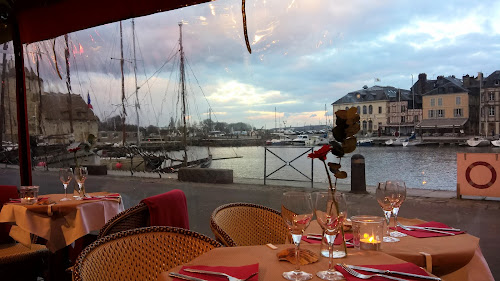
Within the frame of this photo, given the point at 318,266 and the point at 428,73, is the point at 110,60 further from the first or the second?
the point at 318,266

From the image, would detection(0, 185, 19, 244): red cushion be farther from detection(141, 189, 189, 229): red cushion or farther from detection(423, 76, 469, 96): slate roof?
detection(423, 76, 469, 96): slate roof

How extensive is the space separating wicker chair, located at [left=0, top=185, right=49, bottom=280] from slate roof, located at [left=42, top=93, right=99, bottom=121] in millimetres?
2603

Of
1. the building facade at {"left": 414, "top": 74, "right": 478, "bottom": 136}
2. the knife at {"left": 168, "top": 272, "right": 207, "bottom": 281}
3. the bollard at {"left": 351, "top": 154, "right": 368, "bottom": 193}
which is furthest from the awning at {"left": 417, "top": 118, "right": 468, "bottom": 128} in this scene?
the knife at {"left": 168, "top": 272, "right": 207, "bottom": 281}

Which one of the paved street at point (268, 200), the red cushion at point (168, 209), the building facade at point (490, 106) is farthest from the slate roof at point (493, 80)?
the red cushion at point (168, 209)

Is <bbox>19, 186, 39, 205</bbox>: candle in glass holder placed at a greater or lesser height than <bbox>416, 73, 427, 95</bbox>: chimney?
lesser

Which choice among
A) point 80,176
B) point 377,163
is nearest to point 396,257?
point 80,176

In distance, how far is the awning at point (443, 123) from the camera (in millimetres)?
2916

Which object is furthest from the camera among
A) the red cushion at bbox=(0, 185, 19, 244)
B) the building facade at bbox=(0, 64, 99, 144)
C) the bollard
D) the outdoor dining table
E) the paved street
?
the building facade at bbox=(0, 64, 99, 144)

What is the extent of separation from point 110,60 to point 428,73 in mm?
3642

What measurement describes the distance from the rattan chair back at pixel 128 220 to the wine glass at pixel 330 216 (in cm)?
109

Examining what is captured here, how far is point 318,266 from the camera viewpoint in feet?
3.31

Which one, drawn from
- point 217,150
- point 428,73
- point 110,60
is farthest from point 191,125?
point 428,73

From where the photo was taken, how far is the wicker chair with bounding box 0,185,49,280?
7.65 ft

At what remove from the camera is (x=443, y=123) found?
9.63 ft
